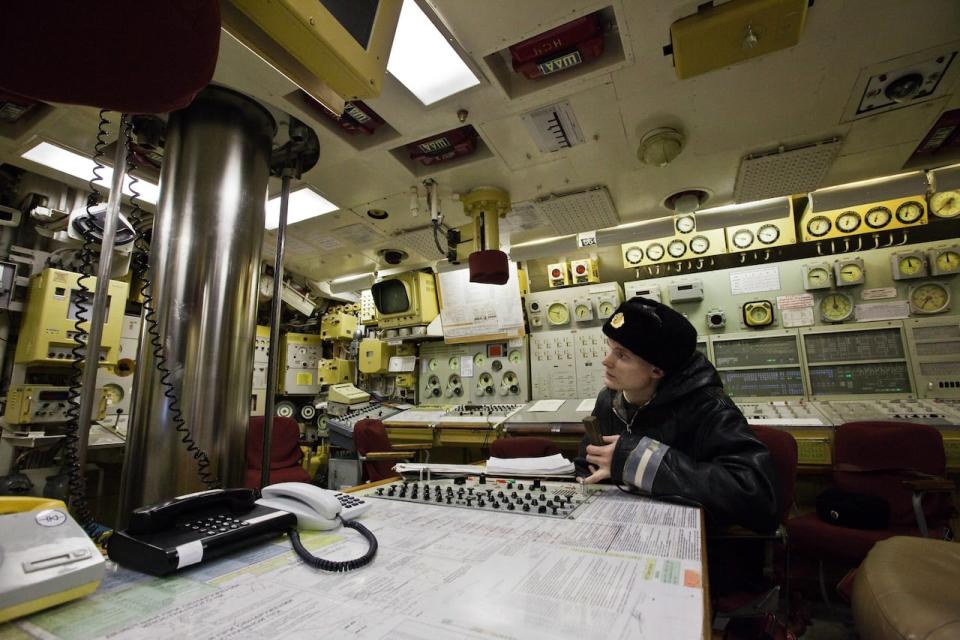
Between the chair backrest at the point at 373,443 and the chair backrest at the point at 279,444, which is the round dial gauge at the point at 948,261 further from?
the chair backrest at the point at 279,444

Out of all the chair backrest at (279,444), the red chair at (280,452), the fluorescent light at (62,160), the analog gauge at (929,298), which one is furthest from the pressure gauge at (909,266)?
the fluorescent light at (62,160)

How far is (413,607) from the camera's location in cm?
58

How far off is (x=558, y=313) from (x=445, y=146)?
2283 mm

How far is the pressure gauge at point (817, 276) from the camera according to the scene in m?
3.41

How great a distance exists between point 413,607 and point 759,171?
348 centimetres

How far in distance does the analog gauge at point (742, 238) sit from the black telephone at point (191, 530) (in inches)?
163

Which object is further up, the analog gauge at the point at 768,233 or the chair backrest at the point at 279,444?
the analog gauge at the point at 768,233

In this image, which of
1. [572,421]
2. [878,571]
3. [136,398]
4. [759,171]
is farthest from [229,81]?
[759,171]

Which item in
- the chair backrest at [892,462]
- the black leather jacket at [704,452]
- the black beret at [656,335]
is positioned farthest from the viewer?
the chair backrest at [892,462]

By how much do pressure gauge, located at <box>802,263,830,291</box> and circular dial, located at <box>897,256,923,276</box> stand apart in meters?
0.44

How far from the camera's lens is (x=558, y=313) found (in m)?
4.46

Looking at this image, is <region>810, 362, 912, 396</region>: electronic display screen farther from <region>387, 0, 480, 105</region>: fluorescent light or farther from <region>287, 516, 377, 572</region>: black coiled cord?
<region>287, 516, 377, 572</region>: black coiled cord

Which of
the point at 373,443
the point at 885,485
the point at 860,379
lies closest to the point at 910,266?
the point at 860,379

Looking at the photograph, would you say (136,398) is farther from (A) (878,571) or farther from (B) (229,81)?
(A) (878,571)
